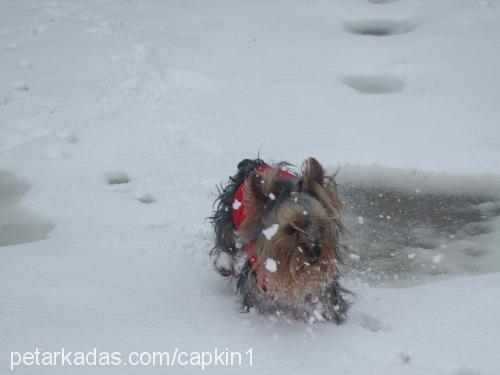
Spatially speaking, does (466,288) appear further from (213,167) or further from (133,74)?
(133,74)

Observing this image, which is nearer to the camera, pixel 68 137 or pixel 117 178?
pixel 117 178

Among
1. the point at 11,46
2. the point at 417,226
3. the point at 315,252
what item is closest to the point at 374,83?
the point at 417,226

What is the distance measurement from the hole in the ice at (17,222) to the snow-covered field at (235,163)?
15 mm

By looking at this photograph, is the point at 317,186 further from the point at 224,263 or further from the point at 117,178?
the point at 117,178

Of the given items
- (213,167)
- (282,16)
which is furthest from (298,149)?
(282,16)

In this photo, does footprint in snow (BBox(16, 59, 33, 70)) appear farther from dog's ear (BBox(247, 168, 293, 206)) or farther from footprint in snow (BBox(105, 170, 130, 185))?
dog's ear (BBox(247, 168, 293, 206))

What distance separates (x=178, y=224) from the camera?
133 inches

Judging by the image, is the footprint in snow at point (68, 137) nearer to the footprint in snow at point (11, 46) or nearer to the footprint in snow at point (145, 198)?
the footprint in snow at point (145, 198)

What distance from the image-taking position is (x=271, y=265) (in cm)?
221

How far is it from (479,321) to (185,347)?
1.39 meters

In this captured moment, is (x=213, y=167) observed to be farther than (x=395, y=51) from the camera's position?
No

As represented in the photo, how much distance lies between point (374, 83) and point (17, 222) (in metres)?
3.52

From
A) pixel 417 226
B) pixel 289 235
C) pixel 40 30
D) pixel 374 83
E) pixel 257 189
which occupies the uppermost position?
pixel 257 189

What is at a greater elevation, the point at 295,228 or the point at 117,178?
the point at 295,228
